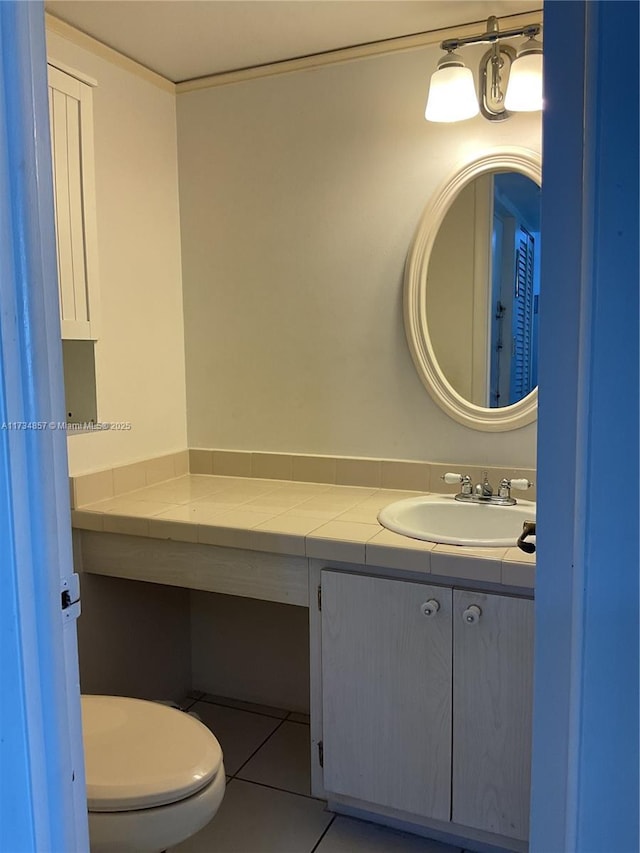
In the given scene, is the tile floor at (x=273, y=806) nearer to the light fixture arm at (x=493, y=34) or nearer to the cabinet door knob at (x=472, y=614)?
the cabinet door knob at (x=472, y=614)

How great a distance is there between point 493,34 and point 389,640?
5.14ft

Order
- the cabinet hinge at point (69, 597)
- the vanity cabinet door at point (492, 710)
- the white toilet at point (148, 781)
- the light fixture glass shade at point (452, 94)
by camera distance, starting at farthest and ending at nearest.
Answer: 1. the light fixture glass shade at point (452, 94)
2. the vanity cabinet door at point (492, 710)
3. the white toilet at point (148, 781)
4. the cabinet hinge at point (69, 597)

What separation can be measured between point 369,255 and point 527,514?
895 mm

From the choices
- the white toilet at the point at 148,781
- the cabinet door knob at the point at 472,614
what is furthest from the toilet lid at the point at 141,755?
the cabinet door knob at the point at 472,614

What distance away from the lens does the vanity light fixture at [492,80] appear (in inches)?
69.1

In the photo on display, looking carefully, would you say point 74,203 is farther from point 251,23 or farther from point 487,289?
point 487,289

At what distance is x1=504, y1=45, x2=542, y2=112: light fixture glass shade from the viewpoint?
1.74 metres

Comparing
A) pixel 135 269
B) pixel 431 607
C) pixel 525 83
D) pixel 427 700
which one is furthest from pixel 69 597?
pixel 525 83

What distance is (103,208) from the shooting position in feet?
6.59

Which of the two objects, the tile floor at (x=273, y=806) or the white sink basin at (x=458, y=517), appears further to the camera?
the white sink basin at (x=458, y=517)

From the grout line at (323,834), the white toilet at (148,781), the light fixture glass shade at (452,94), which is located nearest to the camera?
the white toilet at (148,781)

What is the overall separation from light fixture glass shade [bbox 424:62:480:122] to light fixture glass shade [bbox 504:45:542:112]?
10cm

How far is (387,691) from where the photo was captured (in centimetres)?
162

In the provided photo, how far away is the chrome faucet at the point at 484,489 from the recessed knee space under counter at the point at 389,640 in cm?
27
